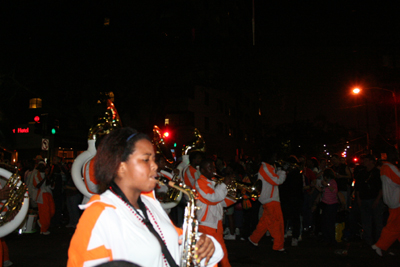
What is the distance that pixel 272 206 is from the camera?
7543mm

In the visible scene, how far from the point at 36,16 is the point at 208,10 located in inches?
227

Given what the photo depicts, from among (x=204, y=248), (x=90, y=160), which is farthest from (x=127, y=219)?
(x=90, y=160)

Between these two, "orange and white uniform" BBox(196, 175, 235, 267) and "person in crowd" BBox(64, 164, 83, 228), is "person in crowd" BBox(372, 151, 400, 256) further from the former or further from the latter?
"person in crowd" BBox(64, 164, 83, 228)

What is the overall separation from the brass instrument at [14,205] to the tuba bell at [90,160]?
2.41 feet

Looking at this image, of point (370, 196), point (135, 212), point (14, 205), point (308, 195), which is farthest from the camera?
point (308, 195)

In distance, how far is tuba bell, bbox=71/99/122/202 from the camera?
5.08 meters

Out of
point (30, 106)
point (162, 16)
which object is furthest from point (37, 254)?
point (30, 106)

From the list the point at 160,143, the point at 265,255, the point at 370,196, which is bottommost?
the point at 265,255

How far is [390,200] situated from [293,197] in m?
2.13

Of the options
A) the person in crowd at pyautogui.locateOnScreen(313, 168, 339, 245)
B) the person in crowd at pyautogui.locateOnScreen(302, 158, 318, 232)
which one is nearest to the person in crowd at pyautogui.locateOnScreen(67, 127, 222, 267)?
the person in crowd at pyautogui.locateOnScreen(313, 168, 339, 245)

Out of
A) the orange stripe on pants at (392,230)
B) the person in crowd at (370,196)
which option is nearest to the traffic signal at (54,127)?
the person in crowd at (370,196)

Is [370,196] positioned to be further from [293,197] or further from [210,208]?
[210,208]

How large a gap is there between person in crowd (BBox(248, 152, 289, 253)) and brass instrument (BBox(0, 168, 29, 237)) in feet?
14.6

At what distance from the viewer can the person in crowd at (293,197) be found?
27.5 ft
